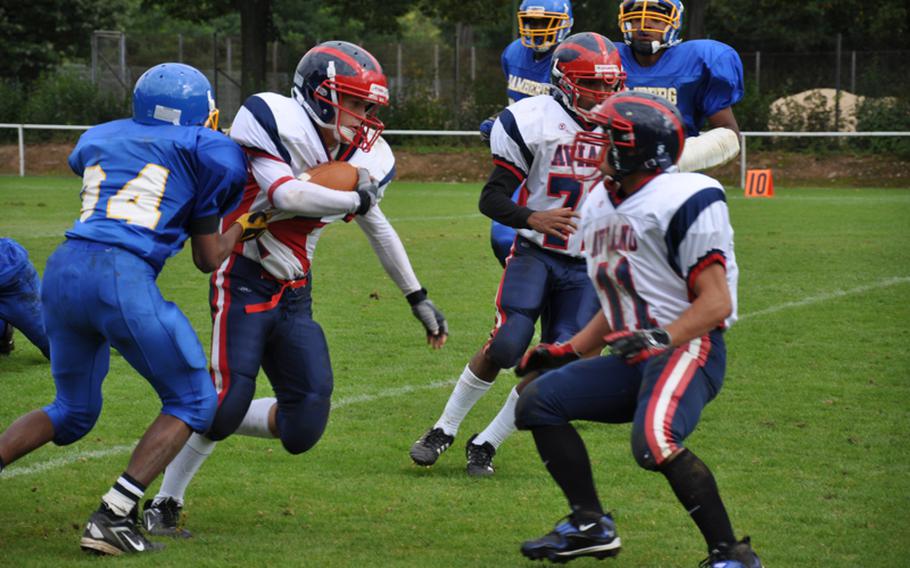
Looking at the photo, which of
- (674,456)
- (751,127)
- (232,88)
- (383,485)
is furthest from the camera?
(232,88)

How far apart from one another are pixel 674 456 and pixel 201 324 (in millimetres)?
5747

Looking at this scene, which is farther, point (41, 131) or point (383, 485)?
point (41, 131)

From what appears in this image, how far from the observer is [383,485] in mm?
5250

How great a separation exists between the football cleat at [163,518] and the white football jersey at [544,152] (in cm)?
202

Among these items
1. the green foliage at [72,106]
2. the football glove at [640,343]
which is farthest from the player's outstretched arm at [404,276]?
the green foliage at [72,106]

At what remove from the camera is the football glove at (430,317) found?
5.12 metres

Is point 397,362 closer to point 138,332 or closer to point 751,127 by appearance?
point 138,332

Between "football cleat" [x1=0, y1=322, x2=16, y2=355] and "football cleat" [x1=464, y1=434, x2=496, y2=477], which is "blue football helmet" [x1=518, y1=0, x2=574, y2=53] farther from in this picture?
"football cleat" [x1=0, y1=322, x2=16, y2=355]

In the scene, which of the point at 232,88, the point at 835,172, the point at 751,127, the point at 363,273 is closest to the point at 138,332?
the point at 363,273

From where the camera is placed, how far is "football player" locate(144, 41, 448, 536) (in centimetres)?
458

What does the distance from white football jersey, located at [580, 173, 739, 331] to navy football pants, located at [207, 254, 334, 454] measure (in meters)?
1.22

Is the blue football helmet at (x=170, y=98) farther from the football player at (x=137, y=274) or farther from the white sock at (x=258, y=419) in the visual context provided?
the white sock at (x=258, y=419)

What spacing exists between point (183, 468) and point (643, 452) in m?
1.82

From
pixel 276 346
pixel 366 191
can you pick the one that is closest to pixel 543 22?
pixel 366 191
